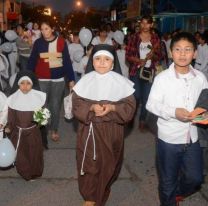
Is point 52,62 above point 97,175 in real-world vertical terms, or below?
Answer: above

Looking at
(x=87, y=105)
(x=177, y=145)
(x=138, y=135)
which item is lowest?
(x=138, y=135)

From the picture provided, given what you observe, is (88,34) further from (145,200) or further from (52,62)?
(145,200)

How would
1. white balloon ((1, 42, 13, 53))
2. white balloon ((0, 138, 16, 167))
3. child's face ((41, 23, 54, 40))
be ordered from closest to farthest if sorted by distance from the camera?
white balloon ((0, 138, 16, 167)) → child's face ((41, 23, 54, 40)) → white balloon ((1, 42, 13, 53))

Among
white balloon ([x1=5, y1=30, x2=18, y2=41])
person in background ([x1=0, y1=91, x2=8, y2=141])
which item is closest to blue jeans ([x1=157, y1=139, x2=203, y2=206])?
person in background ([x1=0, y1=91, x2=8, y2=141])

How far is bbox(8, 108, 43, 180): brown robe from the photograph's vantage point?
5672 millimetres

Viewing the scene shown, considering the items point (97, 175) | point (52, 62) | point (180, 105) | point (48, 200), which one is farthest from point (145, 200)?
point (52, 62)

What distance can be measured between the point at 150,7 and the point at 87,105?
3417 cm

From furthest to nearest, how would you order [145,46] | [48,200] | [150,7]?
[150,7] → [145,46] → [48,200]

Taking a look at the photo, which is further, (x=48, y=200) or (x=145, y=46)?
(x=145, y=46)

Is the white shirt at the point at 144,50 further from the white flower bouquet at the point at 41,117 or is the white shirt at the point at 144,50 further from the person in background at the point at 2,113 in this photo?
the person in background at the point at 2,113

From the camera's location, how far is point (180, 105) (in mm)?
4125

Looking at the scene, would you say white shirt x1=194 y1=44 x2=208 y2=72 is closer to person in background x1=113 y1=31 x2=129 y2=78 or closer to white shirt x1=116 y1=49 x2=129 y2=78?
person in background x1=113 y1=31 x2=129 y2=78

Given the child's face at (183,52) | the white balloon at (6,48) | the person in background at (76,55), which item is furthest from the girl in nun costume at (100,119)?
the white balloon at (6,48)

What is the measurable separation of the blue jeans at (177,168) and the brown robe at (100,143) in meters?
0.48
